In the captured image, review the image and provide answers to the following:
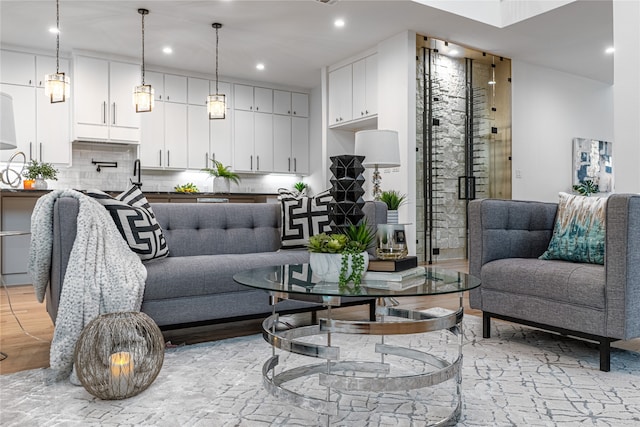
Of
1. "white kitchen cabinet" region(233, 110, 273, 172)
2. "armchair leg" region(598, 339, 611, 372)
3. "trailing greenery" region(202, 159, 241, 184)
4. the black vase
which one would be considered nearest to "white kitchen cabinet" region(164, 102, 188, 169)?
"trailing greenery" region(202, 159, 241, 184)

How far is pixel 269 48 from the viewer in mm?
6176

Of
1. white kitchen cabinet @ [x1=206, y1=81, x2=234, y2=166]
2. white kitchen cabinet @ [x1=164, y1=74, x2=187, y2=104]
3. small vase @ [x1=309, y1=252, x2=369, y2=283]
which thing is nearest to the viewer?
small vase @ [x1=309, y1=252, x2=369, y2=283]

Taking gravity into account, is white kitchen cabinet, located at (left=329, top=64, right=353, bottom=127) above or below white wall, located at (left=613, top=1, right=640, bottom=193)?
above

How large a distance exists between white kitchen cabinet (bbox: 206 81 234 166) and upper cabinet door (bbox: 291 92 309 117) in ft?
3.45

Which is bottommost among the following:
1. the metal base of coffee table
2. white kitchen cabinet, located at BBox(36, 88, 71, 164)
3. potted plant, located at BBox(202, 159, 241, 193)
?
the metal base of coffee table

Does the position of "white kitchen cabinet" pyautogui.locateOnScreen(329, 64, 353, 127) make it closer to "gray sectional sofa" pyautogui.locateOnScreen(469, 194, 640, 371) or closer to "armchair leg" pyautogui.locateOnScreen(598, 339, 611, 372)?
"gray sectional sofa" pyautogui.locateOnScreen(469, 194, 640, 371)

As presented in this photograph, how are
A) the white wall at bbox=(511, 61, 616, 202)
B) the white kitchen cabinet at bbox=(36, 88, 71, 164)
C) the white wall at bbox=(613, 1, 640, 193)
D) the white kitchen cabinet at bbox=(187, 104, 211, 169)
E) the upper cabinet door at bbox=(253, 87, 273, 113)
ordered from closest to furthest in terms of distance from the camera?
1. the white wall at bbox=(613, 1, 640, 193)
2. the white kitchen cabinet at bbox=(36, 88, 71, 164)
3. the white wall at bbox=(511, 61, 616, 202)
4. the white kitchen cabinet at bbox=(187, 104, 211, 169)
5. the upper cabinet door at bbox=(253, 87, 273, 113)

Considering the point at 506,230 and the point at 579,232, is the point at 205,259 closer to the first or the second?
the point at 506,230

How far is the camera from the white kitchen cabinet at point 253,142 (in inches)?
294

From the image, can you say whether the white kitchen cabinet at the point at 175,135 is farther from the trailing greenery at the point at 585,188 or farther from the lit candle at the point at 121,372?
the trailing greenery at the point at 585,188

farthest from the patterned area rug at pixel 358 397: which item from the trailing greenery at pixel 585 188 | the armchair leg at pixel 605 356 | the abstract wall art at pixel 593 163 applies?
the abstract wall art at pixel 593 163

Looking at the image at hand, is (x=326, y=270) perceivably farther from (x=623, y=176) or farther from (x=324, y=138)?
(x=324, y=138)

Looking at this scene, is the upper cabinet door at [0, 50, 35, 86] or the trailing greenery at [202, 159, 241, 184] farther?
the trailing greenery at [202, 159, 241, 184]

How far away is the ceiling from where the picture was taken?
196 inches
